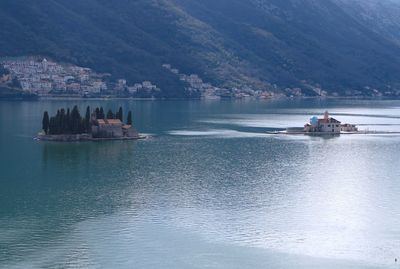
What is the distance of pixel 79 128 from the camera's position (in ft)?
344

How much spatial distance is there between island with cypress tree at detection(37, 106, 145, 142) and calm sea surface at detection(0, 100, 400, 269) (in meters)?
2.64

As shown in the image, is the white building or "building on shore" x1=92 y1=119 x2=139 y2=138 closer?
"building on shore" x1=92 y1=119 x2=139 y2=138

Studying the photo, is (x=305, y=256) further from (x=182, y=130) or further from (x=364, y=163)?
(x=182, y=130)

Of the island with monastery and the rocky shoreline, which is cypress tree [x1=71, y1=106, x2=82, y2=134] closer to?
the rocky shoreline

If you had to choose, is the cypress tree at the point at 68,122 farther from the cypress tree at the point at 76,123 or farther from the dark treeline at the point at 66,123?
the cypress tree at the point at 76,123

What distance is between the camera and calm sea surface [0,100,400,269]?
46.9 meters

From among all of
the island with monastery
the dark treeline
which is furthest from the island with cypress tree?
the island with monastery

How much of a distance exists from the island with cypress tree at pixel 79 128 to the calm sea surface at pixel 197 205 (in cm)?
264

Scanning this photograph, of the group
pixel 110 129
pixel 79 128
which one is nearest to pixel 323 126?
pixel 110 129

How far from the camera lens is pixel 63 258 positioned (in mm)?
45688

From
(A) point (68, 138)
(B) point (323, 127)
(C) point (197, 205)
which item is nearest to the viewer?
(C) point (197, 205)

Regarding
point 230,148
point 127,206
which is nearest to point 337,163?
point 230,148

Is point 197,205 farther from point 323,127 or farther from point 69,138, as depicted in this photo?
point 323,127

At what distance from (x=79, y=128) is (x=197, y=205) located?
48284 mm
